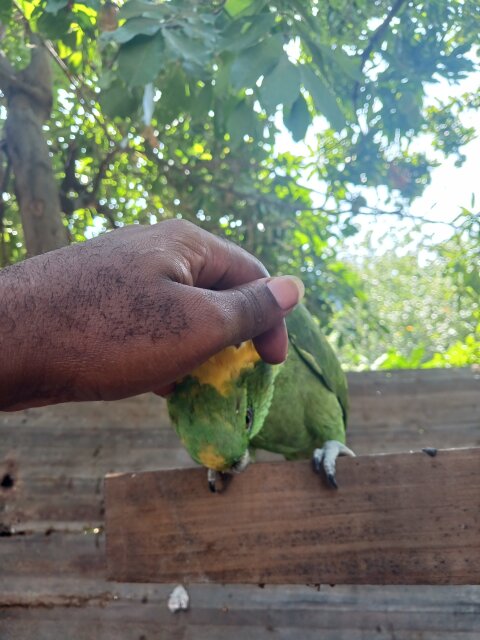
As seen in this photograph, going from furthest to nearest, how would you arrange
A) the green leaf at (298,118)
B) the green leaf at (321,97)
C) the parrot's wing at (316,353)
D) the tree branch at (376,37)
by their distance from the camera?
the tree branch at (376,37) < the parrot's wing at (316,353) < the green leaf at (298,118) < the green leaf at (321,97)

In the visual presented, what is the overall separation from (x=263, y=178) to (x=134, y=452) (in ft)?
5.17

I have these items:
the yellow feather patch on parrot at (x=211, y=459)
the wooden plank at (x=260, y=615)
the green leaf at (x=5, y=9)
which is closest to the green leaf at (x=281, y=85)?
the green leaf at (x=5, y=9)

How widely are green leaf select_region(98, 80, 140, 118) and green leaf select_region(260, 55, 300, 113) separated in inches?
25.4

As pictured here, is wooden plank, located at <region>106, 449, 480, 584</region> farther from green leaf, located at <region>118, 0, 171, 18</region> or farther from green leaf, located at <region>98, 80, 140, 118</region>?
green leaf, located at <region>98, 80, 140, 118</region>

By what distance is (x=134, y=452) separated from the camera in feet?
6.31

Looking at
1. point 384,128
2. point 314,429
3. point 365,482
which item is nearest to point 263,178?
point 384,128

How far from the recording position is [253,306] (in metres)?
0.99

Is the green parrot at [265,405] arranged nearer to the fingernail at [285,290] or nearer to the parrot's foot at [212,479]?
the parrot's foot at [212,479]

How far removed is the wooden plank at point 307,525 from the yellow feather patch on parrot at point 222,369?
202 mm

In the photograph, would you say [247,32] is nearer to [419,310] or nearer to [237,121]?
[237,121]

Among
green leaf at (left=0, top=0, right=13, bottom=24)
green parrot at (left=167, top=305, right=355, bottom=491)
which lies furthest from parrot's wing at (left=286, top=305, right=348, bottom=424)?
green leaf at (left=0, top=0, right=13, bottom=24)

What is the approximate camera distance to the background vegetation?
152 centimetres

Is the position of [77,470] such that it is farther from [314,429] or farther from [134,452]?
[314,429]

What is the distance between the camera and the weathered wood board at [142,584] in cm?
147
